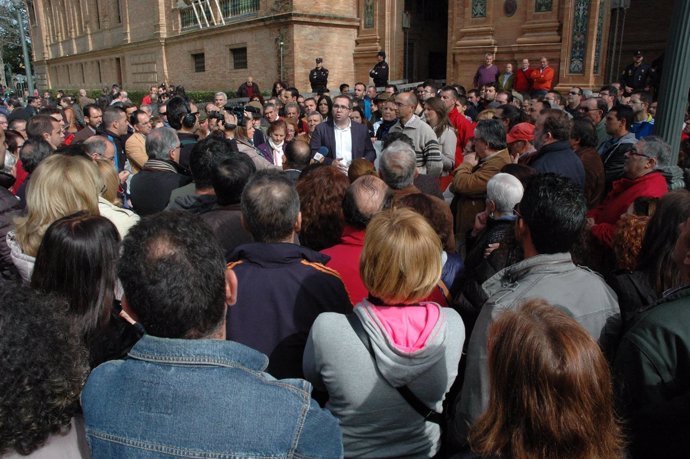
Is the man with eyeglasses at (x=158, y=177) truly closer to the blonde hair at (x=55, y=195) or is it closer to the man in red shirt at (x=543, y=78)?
the blonde hair at (x=55, y=195)

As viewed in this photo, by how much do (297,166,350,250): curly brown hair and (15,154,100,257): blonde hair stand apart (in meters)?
1.27

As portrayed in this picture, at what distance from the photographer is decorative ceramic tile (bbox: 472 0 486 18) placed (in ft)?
49.9

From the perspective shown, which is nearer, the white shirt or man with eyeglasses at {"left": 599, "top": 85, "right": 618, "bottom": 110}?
the white shirt

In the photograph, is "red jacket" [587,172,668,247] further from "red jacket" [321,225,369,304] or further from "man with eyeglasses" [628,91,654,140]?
"man with eyeglasses" [628,91,654,140]

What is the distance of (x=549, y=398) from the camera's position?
1.36m

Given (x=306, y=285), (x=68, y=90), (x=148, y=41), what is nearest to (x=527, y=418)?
(x=306, y=285)

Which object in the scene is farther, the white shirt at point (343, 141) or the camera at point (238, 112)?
the camera at point (238, 112)

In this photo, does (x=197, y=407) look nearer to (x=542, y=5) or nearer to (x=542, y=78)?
(x=542, y=78)

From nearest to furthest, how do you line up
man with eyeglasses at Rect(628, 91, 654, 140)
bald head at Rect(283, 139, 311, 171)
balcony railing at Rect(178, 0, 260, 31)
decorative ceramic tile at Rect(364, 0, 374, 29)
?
bald head at Rect(283, 139, 311, 171), man with eyeglasses at Rect(628, 91, 654, 140), decorative ceramic tile at Rect(364, 0, 374, 29), balcony railing at Rect(178, 0, 260, 31)

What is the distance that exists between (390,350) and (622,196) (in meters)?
3.12

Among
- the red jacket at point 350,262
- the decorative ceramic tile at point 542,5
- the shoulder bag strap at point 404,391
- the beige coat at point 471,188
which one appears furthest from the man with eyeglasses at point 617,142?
the decorative ceramic tile at point 542,5

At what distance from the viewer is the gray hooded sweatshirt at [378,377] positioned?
1.98m

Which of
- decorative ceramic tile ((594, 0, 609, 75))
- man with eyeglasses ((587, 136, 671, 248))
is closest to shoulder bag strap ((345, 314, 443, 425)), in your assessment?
man with eyeglasses ((587, 136, 671, 248))

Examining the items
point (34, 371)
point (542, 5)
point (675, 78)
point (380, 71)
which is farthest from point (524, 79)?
point (34, 371)
